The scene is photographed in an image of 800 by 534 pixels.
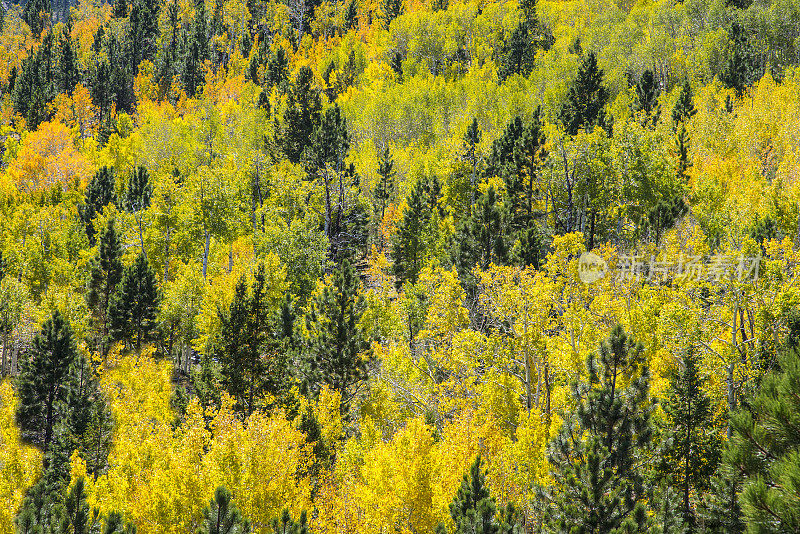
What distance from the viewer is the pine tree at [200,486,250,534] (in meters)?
17.2

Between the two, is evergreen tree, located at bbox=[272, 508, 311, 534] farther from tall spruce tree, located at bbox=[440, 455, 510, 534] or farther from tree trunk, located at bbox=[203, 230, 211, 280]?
tree trunk, located at bbox=[203, 230, 211, 280]

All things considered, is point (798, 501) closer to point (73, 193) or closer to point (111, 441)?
point (111, 441)

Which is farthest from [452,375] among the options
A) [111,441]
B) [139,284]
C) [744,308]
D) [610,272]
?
[139,284]

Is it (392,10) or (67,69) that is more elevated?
(392,10)

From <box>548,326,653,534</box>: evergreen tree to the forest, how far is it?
3.1 inches

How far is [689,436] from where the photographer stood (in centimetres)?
2161

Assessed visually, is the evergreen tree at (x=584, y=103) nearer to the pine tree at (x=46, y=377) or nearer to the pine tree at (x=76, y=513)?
the pine tree at (x=46, y=377)

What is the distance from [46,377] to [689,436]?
1511 inches

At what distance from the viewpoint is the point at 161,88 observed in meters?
117

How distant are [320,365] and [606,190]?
878 inches

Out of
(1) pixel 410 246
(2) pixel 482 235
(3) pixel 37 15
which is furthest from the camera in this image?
(3) pixel 37 15

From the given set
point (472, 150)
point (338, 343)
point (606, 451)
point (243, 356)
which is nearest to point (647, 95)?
point (472, 150)

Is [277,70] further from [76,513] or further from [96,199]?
[76,513]

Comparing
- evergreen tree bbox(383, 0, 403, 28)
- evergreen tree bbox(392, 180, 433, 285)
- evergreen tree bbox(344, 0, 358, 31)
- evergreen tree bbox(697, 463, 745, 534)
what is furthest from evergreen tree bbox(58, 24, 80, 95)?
evergreen tree bbox(697, 463, 745, 534)
